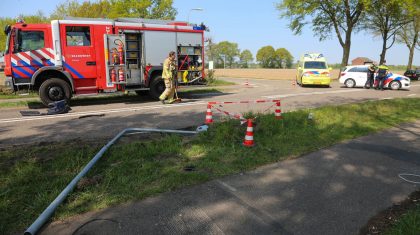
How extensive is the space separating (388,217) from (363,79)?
767 inches

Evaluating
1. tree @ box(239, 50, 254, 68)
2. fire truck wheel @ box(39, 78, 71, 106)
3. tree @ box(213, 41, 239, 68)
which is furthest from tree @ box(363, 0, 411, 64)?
tree @ box(239, 50, 254, 68)

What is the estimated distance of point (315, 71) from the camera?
21.1m

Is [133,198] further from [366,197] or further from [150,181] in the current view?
[366,197]

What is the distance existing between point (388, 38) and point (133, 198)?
37.8 metres

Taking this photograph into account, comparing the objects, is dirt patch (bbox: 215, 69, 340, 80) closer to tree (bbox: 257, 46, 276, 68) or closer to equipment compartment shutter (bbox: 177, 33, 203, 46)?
equipment compartment shutter (bbox: 177, 33, 203, 46)

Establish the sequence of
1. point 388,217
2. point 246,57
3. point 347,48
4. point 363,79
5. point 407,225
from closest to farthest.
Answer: point 407,225, point 388,217, point 363,79, point 347,48, point 246,57

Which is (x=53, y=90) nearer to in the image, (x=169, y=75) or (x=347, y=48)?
(x=169, y=75)

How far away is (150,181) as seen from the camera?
451 centimetres

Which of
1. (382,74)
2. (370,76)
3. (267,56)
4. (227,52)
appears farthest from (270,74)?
(267,56)

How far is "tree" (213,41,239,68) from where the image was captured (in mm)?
125688

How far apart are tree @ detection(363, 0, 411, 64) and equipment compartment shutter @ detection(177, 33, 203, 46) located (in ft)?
70.4

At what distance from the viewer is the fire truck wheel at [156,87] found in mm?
13523

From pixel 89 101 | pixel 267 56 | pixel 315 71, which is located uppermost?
pixel 267 56

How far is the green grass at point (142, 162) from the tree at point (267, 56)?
411ft
